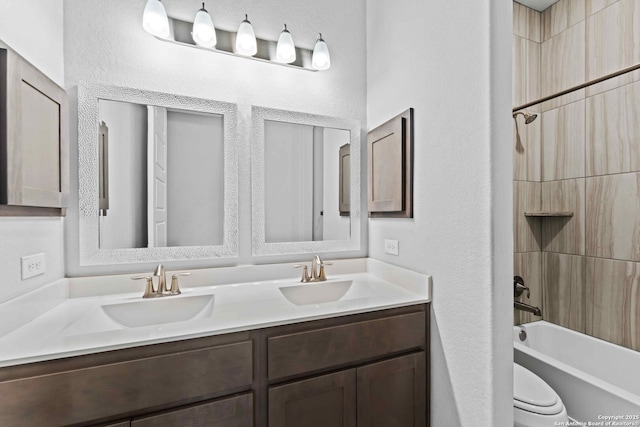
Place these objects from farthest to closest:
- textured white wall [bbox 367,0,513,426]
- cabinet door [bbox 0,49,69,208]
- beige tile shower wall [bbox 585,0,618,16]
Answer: beige tile shower wall [bbox 585,0,618,16] → textured white wall [bbox 367,0,513,426] → cabinet door [bbox 0,49,69,208]

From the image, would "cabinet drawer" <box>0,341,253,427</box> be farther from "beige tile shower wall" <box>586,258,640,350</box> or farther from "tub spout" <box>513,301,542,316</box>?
"beige tile shower wall" <box>586,258,640,350</box>

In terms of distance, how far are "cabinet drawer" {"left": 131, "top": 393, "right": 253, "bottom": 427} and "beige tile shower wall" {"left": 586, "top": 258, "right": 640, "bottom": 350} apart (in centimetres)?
225

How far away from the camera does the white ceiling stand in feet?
6.93

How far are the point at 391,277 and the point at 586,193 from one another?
1.54 m

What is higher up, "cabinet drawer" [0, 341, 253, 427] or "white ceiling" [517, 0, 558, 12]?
"white ceiling" [517, 0, 558, 12]

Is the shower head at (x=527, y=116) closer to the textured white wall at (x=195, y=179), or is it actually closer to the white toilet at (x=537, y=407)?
the white toilet at (x=537, y=407)

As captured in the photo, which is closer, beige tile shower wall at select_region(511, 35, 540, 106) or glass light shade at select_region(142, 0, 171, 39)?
glass light shade at select_region(142, 0, 171, 39)

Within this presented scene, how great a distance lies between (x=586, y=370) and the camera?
6.33ft

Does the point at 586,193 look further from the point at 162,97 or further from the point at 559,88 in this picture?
the point at 162,97

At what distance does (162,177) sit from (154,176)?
35 mm

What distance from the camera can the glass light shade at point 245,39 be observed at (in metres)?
1.55

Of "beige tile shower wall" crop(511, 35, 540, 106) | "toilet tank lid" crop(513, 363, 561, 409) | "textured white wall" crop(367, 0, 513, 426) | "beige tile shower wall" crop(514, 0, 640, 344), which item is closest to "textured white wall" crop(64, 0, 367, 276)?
"textured white wall" crop(367, 0, 513, 426)

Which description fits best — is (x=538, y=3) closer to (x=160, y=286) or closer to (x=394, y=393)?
(x=394, y=393)

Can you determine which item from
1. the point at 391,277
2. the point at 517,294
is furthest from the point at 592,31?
the point at 391,277
